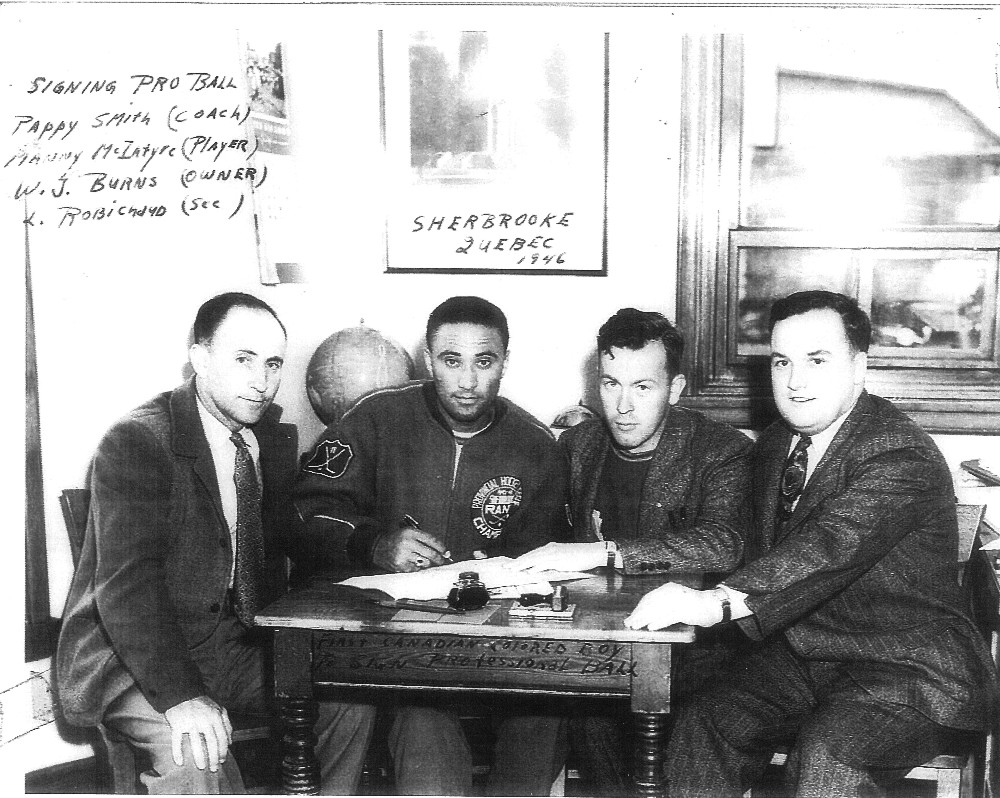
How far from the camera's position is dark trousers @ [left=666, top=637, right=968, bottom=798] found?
1927mm

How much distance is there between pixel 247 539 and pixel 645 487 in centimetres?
101

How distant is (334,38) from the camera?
270 cm

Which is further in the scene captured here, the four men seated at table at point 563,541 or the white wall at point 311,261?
the white wall at point 311,261

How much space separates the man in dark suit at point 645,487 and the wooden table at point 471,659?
361 mm

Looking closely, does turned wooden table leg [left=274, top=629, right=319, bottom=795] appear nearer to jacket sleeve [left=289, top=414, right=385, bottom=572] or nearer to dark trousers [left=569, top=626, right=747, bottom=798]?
jacket sleeve [left=289, top=414, right=385, bottom=572]

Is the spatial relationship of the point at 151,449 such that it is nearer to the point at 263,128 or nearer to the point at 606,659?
the point at 263,128

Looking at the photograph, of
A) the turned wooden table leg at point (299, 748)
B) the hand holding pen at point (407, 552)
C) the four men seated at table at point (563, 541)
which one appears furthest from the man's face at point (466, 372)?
the turned wooden table leg at point (299, 748)

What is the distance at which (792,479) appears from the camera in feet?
7.43

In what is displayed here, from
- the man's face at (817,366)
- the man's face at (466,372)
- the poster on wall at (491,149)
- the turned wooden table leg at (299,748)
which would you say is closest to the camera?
the turned wooden table leg at (299,748)

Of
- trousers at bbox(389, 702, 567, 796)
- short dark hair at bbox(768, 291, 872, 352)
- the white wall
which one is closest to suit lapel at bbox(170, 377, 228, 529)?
the white wall

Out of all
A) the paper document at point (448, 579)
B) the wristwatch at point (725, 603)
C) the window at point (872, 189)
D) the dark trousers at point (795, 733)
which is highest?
the window at point (872, 189)

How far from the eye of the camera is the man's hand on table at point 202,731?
2.00 m

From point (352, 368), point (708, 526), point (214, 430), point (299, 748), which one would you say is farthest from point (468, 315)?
point (299, 748)

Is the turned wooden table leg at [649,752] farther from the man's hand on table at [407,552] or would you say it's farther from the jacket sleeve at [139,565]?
the jacket sleeve at [139,565]
